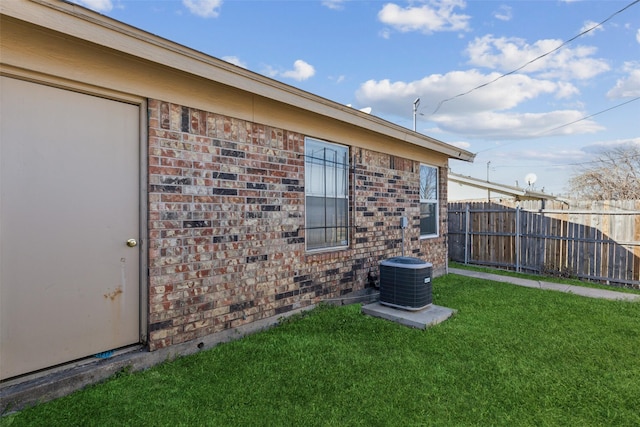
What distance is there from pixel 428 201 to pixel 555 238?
3.58 metres

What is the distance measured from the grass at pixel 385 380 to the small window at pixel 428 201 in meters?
3.02

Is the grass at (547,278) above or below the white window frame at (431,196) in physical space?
below

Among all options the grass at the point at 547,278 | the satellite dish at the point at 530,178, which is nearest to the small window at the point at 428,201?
the grass at the point at 547,278

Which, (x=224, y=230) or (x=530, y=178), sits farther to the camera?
(x=530, y=178)

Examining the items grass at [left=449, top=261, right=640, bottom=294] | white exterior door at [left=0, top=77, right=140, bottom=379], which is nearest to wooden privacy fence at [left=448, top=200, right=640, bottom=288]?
grass at [left=449, top=261, right=640, bottom=294]

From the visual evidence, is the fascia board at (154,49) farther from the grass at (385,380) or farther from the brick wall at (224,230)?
the grass at (385,380)

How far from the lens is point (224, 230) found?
3.48 meters

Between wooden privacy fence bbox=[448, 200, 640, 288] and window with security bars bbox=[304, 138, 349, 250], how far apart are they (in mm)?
5927

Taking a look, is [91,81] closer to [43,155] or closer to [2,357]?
[43,155]

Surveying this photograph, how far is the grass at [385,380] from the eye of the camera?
7.42 ft

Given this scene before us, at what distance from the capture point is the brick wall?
3035 millimetres

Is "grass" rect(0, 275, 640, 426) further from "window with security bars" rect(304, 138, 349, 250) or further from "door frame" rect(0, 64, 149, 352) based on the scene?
"window with security bars" rect(304, 138, 349, 250)

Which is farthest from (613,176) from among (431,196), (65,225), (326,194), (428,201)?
(65,225)

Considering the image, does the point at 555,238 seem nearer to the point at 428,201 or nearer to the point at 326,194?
the point at 428,201
